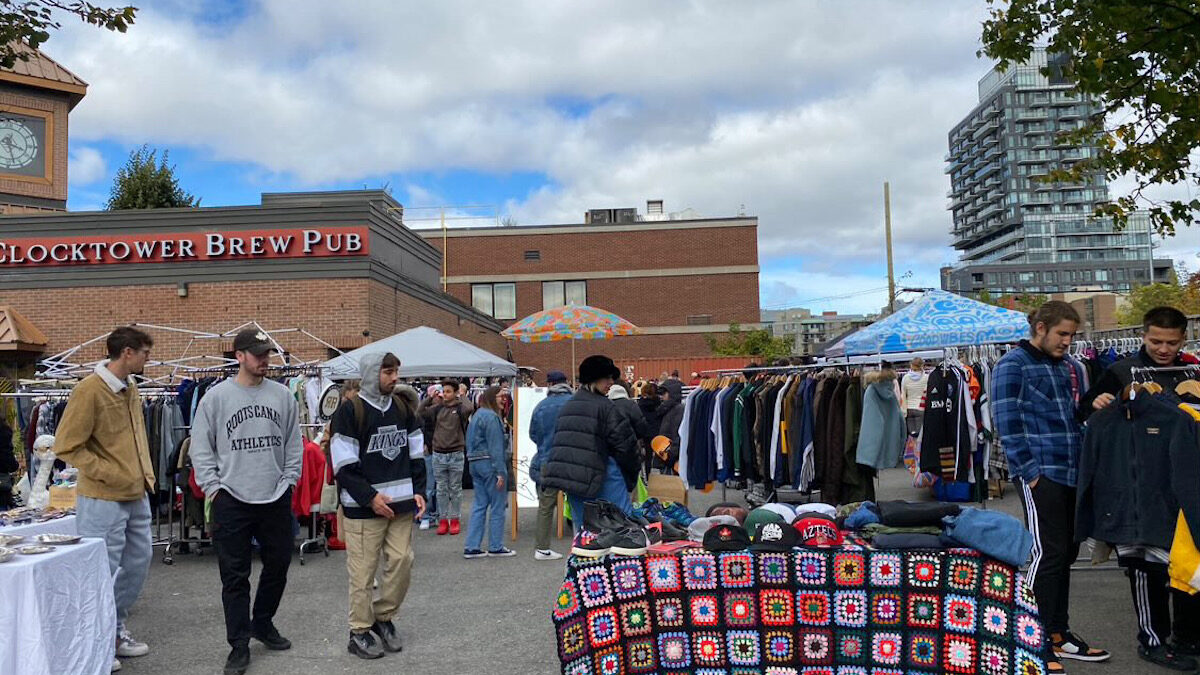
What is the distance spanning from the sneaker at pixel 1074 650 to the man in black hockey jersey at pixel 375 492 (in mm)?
3983

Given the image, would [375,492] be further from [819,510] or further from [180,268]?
[180,268]

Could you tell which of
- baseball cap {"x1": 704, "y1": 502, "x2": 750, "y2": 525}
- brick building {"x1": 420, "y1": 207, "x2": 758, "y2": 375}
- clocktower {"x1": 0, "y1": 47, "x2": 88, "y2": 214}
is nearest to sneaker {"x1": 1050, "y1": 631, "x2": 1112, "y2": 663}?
→ baseball cap {"x1": 704, "y1": 502, "x2": 750, "y2": 525}

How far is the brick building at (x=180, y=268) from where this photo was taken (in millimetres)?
19156

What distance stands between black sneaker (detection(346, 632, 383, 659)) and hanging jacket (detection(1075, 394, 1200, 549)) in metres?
4.37

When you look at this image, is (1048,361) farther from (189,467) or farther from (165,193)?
(165,193)

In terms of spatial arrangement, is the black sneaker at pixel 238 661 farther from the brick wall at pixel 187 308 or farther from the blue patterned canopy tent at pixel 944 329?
the brick wall at pixel 187 308

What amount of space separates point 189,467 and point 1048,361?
25.8 ft

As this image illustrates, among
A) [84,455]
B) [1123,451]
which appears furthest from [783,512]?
[84,455]

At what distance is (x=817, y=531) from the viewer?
4480 mm

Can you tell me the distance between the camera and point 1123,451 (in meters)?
5.21

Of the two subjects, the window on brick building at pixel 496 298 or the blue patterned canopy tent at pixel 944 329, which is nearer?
the blue patterned canopy tent at pixel 944 329

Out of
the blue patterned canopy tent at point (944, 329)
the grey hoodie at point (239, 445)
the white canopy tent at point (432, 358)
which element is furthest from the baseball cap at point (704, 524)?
the white canopy tent at point (432, 358)

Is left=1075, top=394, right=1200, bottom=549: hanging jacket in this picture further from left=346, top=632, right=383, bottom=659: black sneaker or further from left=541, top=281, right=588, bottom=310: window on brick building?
left=541, top=281, right=588, bottom=310: window on brick building

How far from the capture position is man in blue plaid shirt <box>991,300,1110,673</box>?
5.52 m
